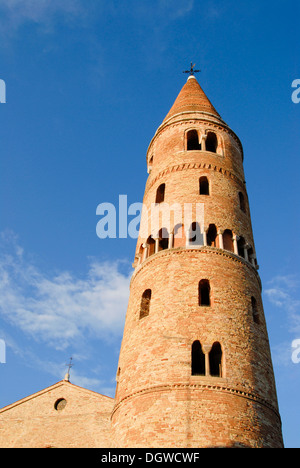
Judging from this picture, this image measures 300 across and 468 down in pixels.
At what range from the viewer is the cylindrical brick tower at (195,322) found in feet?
34.9

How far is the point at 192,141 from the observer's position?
19219 millimetres

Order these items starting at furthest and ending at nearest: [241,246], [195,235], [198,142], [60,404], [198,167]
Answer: [198,142]
[198,167]
[60,404]
[241,246]
[195,235]

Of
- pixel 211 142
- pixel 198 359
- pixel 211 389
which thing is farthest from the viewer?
pixel 211 142

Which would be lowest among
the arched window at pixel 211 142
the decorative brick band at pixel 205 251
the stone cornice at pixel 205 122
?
the decorative brick band at pixel 205 251

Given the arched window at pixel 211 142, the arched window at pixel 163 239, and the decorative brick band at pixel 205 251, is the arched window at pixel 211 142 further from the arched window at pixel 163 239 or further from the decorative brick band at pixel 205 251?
the decorative brick band at pixel 205 251

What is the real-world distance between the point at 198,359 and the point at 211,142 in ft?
32.5

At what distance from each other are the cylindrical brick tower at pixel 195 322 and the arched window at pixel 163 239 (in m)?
0.04

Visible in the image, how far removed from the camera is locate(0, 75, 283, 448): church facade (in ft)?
35.3

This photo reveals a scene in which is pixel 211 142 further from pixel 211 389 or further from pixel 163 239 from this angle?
pixel 211 389

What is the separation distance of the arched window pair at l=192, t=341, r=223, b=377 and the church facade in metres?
0.03

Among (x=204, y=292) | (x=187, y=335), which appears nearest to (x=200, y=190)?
(x=204, y=292)

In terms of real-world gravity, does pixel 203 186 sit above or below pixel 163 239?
above

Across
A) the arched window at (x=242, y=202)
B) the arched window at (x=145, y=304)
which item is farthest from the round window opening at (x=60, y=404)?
the arched window at (x=242, y=202)

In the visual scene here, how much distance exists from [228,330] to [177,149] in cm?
813
